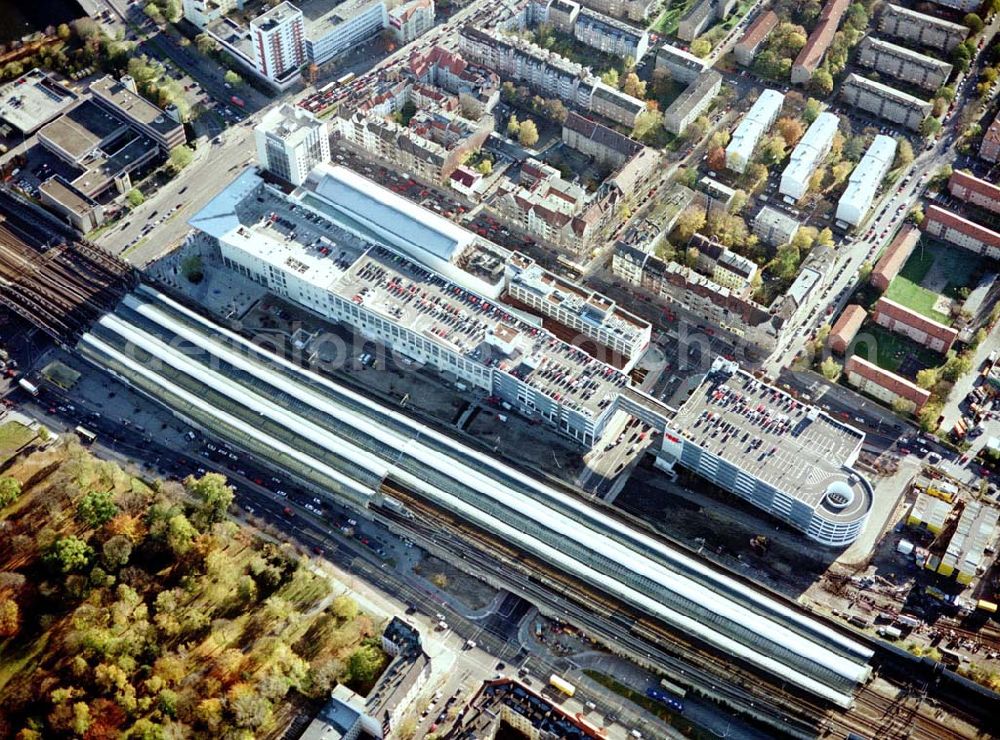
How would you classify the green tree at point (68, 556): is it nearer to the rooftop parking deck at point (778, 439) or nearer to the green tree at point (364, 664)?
the green tree at point (364, 664)

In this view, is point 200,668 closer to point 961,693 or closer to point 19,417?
point 19,417

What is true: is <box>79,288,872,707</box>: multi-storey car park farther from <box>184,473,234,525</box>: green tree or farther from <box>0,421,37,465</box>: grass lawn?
<box>0,421,37,465</box>: grass lawn

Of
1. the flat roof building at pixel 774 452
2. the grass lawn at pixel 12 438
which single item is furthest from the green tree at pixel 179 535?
the flat roof building at pixel 774 452

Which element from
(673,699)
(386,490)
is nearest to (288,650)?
(386,490)

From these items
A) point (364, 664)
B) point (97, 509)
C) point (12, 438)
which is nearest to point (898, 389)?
point (364, 664)

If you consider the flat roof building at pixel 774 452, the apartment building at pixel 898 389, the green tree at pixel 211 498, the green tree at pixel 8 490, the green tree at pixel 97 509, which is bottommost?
the green tree at pixel 8 490

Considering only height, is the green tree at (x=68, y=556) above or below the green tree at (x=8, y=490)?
below
